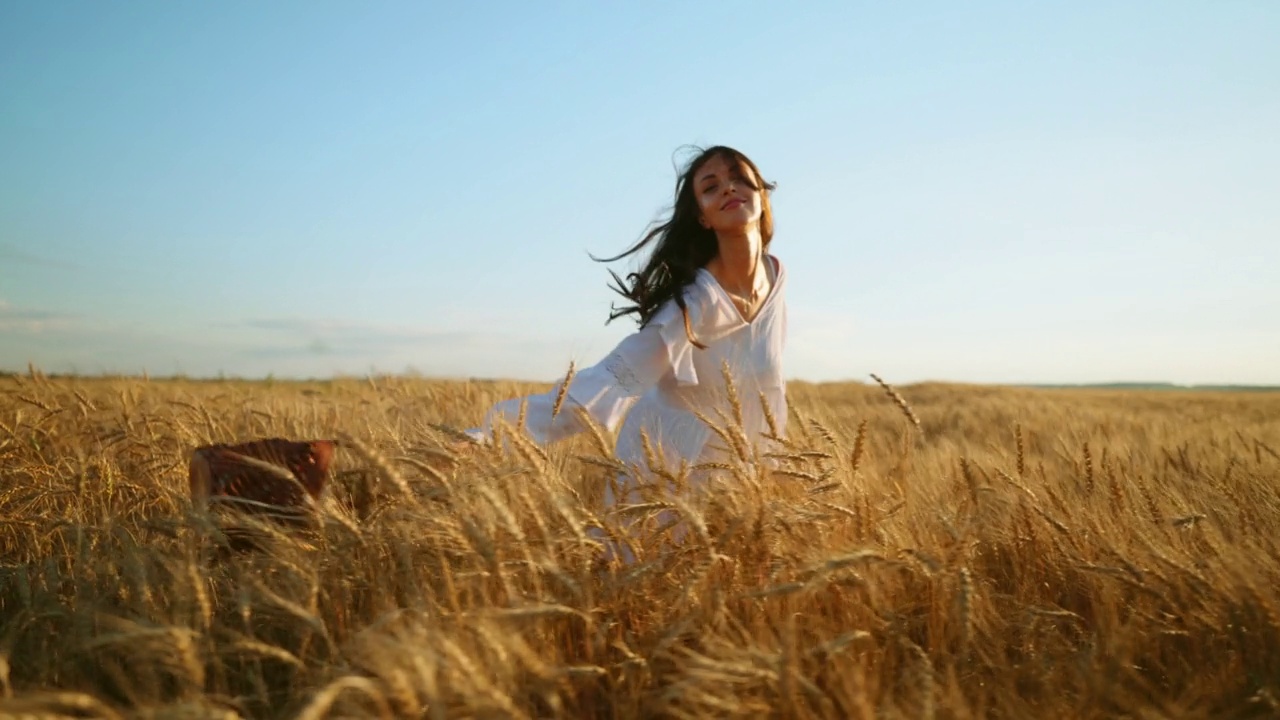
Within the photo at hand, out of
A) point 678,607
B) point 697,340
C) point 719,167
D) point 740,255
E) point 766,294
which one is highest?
point 719,167

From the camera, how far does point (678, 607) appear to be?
4.96 feet

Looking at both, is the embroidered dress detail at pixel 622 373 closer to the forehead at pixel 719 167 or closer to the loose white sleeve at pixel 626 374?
the loose white sleeve at pixel 626 374

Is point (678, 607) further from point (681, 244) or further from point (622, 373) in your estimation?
point (681, 244)

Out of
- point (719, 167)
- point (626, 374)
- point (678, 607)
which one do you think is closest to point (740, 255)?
point (719, 167)

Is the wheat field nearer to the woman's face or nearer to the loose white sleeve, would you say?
the loose white sleeve

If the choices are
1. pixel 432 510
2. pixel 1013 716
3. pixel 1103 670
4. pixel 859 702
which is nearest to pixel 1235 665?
pixel 1103 670

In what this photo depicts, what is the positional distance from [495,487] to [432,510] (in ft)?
0.59

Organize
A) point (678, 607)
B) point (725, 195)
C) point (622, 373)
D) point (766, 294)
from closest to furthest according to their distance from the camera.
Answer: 1. point (678, 607)
2. point (622, 373)
3. point (725, 195)
4. point (766, 294)

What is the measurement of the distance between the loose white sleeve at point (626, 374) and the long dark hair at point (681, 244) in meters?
0.16

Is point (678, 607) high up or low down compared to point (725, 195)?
down

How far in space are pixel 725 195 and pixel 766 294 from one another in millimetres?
421

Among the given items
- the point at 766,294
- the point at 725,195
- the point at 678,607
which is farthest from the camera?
the point at 766,294

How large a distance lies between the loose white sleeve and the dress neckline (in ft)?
0.26

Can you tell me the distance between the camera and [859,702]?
1142 mm
